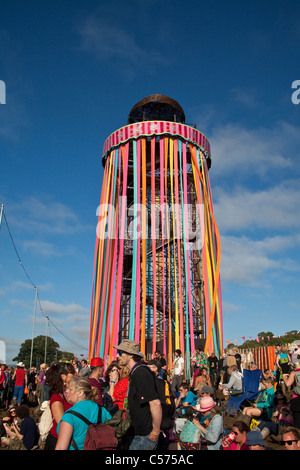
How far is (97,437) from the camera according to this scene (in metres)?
2.96

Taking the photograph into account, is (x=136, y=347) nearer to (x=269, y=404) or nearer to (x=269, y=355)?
(x=269, y=404)

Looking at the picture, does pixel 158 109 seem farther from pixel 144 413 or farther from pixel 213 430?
pixel 144 413

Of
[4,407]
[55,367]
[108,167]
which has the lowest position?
[4,407]

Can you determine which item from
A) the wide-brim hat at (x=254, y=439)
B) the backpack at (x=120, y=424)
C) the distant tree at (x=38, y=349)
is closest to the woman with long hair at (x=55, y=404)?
the backpack at (x=120, y=424)

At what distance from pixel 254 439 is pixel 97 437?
2.50 meters

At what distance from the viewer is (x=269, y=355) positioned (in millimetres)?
18969

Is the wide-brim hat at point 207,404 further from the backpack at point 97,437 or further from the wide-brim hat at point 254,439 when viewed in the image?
the backpack at point 97,437

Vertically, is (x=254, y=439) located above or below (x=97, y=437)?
below

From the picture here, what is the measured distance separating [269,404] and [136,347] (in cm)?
539

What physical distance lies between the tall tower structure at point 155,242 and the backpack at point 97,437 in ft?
47.2

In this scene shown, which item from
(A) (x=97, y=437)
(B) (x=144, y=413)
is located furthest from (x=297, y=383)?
(A) (x=97, y=437)

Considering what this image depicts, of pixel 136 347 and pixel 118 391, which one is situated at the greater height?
pixel 136 347

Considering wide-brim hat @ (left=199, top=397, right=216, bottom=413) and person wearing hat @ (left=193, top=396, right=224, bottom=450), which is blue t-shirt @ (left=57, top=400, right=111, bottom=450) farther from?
wide-brim hat @ (left=199, top=397, right=216, bottom=413)
